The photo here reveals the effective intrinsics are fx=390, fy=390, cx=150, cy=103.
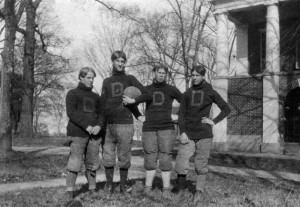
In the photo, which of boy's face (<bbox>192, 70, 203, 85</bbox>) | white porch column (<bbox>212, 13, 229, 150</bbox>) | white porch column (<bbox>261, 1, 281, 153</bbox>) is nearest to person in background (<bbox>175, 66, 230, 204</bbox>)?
boy's face (<bbox>192, 70, 203, 85</bbox>)

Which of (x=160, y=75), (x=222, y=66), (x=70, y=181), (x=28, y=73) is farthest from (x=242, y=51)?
(x=70, y=181)

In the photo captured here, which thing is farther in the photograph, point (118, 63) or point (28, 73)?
point (28, 73)

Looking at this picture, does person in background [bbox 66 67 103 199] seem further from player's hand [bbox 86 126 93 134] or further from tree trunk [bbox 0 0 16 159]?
tree trunk [bbox 0 0 16 159]

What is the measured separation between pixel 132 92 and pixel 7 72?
7.48 metres

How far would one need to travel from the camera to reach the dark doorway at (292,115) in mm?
17288

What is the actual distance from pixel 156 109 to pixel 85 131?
113 centimetres

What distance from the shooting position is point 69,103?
542 cm

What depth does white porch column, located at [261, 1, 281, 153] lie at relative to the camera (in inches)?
637

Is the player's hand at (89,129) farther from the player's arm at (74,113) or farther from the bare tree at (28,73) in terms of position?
the bare tree at (28,73)

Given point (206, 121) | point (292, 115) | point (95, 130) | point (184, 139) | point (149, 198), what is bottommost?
point (149, 198)

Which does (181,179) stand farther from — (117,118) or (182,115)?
(117,118)

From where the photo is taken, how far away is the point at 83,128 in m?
5.40

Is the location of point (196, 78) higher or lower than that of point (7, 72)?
lower

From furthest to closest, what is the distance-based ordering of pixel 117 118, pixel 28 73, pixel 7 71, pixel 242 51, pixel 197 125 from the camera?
pixel 28 73 < pixel 242 51 < pixel 7 71 < pixel 117 118 < pixel 197 125
